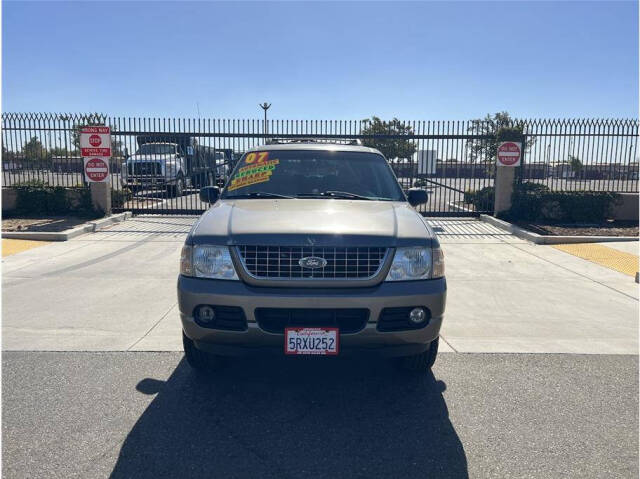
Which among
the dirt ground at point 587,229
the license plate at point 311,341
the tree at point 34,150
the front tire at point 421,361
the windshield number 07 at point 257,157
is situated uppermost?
the tree at point 34,150

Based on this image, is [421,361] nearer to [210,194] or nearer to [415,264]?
[415,264]

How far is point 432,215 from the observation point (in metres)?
14.2

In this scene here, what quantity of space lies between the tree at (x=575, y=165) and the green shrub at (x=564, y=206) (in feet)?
3.67

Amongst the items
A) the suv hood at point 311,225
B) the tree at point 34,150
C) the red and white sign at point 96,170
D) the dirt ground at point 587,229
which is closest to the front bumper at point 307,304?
the suv hood at point 311,225

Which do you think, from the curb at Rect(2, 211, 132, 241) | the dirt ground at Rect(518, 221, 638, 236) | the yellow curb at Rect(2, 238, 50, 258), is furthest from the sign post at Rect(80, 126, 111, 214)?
the dirt ground at Rect(518, 221, 638, 236)

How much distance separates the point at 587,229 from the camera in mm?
11930

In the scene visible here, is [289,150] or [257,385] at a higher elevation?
[289,150]

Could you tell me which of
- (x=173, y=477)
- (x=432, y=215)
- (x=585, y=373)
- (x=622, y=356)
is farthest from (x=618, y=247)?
(x=173, y=477)

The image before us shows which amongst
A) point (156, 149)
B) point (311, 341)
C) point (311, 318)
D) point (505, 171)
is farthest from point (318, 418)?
point (156, 149)

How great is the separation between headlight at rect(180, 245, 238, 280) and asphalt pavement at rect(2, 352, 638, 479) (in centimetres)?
93

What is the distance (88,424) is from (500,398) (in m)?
2.84

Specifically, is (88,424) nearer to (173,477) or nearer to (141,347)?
(173,477)

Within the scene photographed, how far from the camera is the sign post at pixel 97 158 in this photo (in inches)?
495

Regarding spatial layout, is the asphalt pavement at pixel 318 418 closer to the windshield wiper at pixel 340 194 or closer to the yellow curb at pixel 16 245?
the windshield wiper at pixel 340 194
